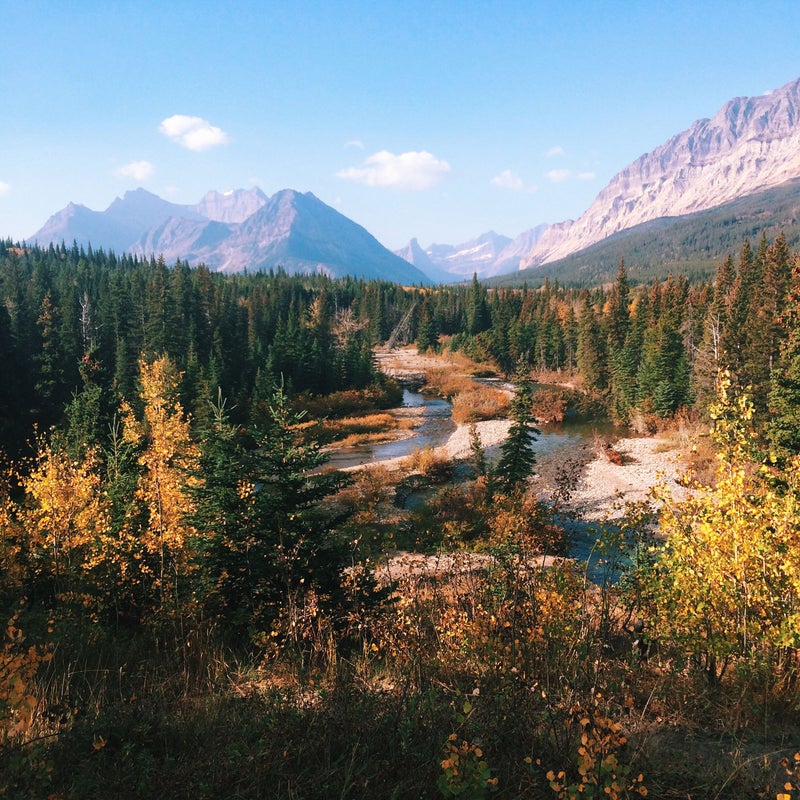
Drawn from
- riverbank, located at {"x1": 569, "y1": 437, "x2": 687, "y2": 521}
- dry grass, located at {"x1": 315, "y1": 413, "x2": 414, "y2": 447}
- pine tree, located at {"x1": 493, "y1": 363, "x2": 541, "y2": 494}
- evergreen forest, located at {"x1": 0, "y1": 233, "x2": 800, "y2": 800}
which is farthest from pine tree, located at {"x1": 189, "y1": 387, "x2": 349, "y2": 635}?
dry grass, located at {"x1": 315, "y1": 413, "x2": 414, "y2": 447}

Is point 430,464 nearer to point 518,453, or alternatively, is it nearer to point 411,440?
point 518,453

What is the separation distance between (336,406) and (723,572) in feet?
170

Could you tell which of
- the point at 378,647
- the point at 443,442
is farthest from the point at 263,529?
the point at 443,442

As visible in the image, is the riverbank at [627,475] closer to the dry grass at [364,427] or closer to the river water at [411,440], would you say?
the river water at [411,440]

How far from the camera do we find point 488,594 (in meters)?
6.57

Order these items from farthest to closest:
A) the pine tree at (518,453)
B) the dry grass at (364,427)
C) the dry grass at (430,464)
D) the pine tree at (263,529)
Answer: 1. the dry grass at (364,427)
2. the dry grass at (430,464)
3. the pine tree at (518,453)
4. the pine tree at (263,529)

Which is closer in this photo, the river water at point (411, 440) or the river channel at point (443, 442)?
the river channel at point (443, 442)

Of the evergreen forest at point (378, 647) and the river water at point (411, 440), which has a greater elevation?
the evergreen forest at point (378, 647)

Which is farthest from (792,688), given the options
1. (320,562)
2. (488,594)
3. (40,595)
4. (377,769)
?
(40,595)

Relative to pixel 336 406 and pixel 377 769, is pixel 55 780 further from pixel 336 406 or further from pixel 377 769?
pixel 336 406

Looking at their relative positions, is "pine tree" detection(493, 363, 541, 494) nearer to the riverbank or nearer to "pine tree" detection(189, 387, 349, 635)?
the riverbank

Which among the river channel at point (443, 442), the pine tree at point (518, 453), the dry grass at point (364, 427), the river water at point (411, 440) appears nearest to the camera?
the pine tree at point (518, 453)

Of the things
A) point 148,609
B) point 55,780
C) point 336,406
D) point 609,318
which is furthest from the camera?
point 609,318

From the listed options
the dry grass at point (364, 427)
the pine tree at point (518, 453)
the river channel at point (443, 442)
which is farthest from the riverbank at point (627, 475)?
the dry grass at point (364, 427)
